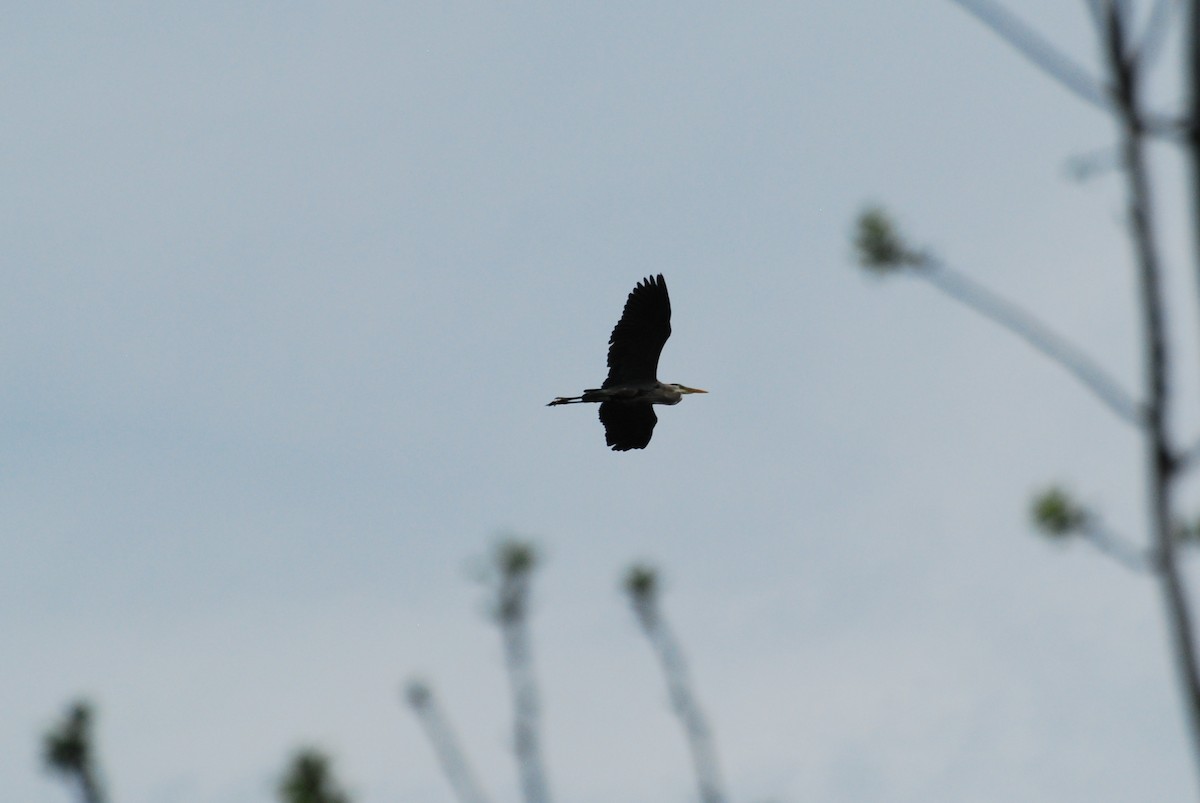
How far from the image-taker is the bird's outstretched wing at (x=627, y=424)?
2186 cm

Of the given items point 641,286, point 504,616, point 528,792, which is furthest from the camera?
point 641,286

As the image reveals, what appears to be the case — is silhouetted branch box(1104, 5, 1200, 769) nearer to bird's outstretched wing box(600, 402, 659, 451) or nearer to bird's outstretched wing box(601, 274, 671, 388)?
bird's outstretched wing box(601, 274, 671, 388)

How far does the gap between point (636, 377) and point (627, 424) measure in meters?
1.16

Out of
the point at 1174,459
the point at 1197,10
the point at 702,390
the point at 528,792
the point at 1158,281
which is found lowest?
the point at 528,792

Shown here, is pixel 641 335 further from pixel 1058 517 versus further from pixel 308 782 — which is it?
pixel 1058 517

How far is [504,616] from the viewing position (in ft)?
36.0

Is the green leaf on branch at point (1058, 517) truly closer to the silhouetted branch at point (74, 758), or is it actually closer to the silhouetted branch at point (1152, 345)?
the silhouetted branch at point (1152, 345)

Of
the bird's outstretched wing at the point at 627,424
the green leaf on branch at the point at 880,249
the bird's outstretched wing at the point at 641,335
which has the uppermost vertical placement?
the bird's outstretched wing at the point at 641,335

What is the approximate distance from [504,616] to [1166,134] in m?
8.49

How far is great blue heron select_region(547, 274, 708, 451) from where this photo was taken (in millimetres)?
19953

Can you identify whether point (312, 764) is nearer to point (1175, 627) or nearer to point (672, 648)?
point (672, 648)

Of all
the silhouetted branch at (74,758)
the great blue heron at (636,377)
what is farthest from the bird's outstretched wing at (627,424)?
the silhouetted branch at (74,758)

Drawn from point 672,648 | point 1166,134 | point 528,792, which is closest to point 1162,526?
point 1166,134

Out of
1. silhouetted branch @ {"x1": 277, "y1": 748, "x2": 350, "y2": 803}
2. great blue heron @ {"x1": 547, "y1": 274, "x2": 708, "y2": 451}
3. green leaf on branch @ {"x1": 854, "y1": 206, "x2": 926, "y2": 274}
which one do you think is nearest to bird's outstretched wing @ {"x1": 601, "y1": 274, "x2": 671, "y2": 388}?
great blue heron @ {"x1": 547, "y1": 274, "x2": 708, "y2": 451}
